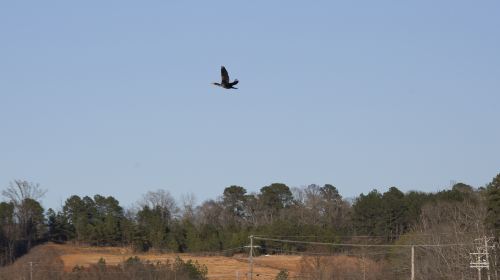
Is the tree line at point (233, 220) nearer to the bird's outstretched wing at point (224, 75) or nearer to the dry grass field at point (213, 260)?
the dry grass field at point (213, 260)

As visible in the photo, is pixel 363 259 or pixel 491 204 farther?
pixel 363 259

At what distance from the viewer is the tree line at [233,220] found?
98188 millimetres

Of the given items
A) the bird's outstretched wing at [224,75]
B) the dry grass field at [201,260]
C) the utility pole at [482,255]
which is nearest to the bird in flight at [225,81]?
the bird's outstretched wing at [224,75]

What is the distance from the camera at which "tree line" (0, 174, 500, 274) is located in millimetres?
98188

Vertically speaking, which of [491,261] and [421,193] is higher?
[421,193]

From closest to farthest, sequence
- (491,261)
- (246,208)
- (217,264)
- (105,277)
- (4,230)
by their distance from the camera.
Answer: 1. (491,261)
2. (105,277)
3. (217,264)
4. (4,230)
5. (246,208)

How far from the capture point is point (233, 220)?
13388cm

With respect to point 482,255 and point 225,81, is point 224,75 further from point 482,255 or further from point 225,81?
point 482,255

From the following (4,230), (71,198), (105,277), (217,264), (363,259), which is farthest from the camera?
(71,198)

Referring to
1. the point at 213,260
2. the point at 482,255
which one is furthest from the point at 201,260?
the point at 482,255

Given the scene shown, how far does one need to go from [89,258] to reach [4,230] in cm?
1606

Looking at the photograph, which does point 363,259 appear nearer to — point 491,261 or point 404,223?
point 491,261

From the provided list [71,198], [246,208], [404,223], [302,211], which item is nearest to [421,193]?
[404,223]

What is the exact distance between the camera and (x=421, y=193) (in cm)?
11294
